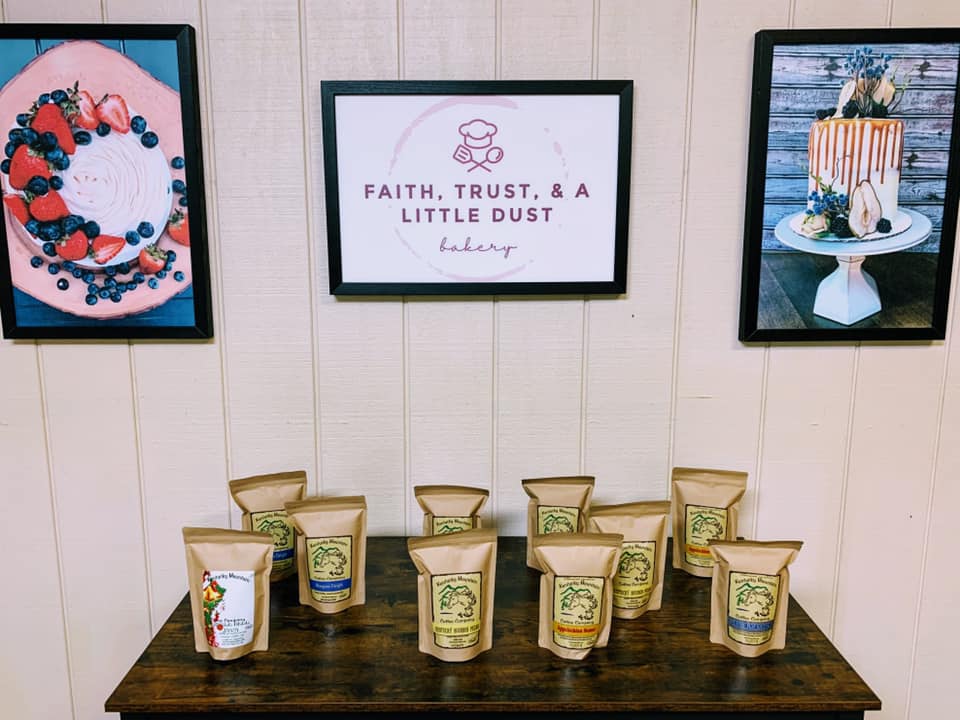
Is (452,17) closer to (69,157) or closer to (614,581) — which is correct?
(69,157)


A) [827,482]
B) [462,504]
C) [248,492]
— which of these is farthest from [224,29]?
[827,482]

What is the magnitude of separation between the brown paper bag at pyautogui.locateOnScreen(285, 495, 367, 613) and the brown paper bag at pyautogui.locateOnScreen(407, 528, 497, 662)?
15 cm

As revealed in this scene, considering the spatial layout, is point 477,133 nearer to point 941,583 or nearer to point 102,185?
point 102,185

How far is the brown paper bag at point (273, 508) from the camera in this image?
1178mm

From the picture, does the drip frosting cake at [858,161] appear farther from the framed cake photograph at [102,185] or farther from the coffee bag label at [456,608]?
the framed cake photograph at [102,185]

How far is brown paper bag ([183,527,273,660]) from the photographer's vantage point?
3.26ft

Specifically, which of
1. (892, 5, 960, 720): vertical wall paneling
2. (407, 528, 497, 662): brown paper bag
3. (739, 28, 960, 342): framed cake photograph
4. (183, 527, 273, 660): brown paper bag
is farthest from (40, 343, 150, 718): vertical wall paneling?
(892, 5, 960, 720): vertical wall paneling

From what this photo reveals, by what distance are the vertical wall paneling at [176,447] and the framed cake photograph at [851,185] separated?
98cm

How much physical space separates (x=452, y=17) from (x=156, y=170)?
0.56m

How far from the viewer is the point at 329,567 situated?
1.10m

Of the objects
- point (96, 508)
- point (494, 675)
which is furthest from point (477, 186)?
point (96, 508)

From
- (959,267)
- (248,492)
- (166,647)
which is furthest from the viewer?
(959,267)

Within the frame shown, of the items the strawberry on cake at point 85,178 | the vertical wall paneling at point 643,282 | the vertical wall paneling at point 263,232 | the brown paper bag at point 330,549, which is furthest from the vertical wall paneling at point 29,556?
the vertical wall paneling at point 643,282

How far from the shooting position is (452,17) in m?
1.20
